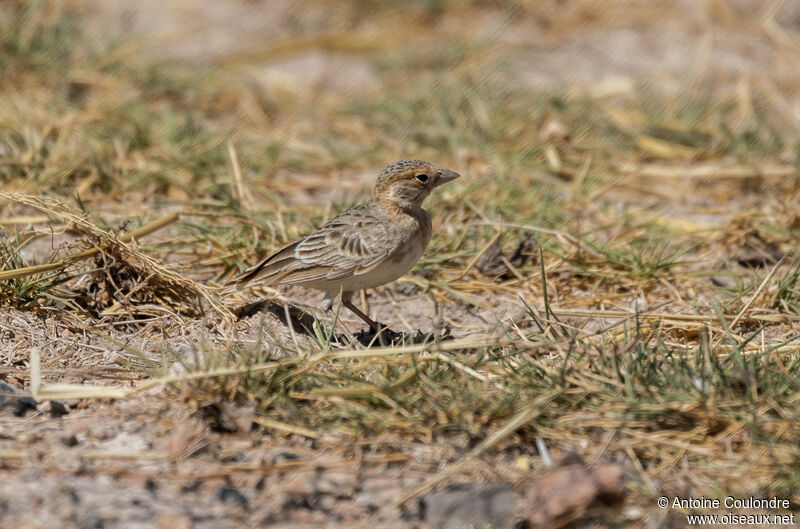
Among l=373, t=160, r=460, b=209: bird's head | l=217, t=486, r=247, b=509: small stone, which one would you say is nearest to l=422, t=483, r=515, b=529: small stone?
l=217, t=486, r=247, b=509: small stone

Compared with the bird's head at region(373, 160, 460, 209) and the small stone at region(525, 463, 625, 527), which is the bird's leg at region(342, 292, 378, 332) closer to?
the bird's head at region(373, 160, 460, 209)

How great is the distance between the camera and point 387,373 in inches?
135

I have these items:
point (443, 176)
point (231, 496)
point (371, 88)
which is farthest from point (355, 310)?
point (371, 88)

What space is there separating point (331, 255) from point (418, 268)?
78cm

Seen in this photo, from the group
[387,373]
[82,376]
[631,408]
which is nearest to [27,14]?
[82,376]

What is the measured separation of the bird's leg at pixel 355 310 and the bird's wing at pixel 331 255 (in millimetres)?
240

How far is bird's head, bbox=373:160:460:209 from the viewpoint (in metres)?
4.70

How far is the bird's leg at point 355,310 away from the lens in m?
4.51

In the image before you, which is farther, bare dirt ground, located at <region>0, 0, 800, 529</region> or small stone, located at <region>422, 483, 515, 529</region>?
bare dirt ground, located at <region>0, 0, 800, 529</region>

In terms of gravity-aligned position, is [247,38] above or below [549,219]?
above

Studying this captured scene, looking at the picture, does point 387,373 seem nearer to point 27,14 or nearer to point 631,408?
point 631,408

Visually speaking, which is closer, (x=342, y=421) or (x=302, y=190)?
(x=342, y=421)

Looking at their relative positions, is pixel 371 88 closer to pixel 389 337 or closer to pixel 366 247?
pixel 366 247

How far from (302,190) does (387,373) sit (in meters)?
3.01
